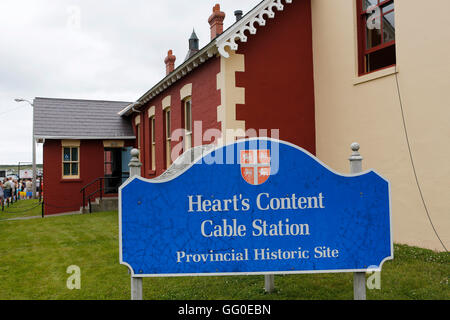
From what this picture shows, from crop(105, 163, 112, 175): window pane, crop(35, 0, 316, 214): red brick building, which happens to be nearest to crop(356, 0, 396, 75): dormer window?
crop(35, 0, 316, 214): red brick building

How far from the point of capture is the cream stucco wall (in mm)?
6848

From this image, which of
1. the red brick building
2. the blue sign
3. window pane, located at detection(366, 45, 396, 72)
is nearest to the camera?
the blue sign

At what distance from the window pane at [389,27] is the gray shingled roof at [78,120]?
13.6m

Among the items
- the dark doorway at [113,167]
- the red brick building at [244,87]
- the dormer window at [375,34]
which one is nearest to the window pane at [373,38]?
the dormer window at [375,34]

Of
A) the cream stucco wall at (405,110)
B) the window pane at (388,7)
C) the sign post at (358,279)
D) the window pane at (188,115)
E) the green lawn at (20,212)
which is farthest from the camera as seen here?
the green lawn at (20,212)

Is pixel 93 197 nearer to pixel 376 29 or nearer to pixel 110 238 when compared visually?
pixel 110 238

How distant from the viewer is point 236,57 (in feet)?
30.0

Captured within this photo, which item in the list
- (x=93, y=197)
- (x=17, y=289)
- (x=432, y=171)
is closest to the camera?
(x=17, y=289)

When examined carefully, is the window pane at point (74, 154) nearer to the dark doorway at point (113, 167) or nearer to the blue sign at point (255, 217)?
the dark doorway at point (113, 167)

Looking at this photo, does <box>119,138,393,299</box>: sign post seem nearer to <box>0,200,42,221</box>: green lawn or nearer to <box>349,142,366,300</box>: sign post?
<box>349,142,366,300</box>: sign post

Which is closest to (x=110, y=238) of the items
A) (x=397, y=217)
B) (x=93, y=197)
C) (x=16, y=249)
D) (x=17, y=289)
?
(x=16, y=249)

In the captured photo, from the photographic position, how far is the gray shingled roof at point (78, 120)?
60.8ft

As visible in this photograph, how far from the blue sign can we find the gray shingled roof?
1613cm

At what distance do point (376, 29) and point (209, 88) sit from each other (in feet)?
13.1
